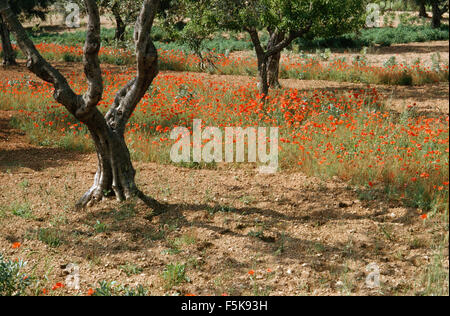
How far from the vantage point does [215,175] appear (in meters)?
6.78

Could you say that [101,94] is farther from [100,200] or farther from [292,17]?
[292,17]

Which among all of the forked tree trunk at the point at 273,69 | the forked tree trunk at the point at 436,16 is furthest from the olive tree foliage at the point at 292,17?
the forked tree trunk at the point at 436,16

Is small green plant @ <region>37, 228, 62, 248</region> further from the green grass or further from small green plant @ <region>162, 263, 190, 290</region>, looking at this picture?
the green grass

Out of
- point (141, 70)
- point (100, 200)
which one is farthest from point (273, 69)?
point (100, 200)

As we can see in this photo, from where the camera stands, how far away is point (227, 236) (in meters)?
4.98

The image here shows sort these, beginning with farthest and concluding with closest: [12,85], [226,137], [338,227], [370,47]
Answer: [370,47] < [12,85] < [226,137] < [338,227]

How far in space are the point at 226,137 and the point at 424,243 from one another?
391 cm

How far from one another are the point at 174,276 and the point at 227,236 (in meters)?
1.03

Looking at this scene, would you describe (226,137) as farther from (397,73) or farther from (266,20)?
(397,73)

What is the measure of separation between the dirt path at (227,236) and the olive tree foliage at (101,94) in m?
0.27

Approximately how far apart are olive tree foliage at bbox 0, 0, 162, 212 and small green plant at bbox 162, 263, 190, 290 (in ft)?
4.91

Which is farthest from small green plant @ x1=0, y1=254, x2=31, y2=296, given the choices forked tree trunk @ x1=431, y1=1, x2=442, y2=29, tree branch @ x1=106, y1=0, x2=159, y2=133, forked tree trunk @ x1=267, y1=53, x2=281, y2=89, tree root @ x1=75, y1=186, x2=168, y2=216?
forked tree trunk @ x1=431, y1=1, x2=442, y2=29

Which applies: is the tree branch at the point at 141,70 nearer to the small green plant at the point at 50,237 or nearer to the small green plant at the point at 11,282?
the small green plant at the point at 50,237
